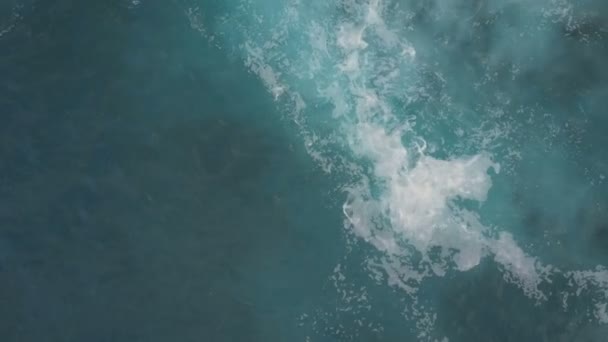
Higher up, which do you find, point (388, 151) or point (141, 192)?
point (388, 151)

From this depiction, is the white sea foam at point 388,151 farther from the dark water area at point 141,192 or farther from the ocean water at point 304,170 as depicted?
the dark water area at point 141,192

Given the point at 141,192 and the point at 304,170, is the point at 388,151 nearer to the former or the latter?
the point at 304,170

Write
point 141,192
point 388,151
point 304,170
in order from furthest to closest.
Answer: point 388,151 → point 304,170 → point 141,192

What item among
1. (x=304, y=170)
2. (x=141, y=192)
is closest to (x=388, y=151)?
(x=304, y=170)

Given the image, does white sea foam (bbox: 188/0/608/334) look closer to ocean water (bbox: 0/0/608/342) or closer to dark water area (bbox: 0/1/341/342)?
ocean water (bbox: 0/0/608/342)

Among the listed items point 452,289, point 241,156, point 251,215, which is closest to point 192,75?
point 241,156

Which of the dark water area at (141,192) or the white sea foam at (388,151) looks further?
the white sea foam at (388,151)

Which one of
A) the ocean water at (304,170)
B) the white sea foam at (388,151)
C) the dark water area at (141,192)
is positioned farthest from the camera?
the white sea foam at (388,151)

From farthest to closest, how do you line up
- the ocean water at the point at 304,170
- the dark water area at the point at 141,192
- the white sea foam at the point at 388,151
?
the white sea foam at the point at 388,151 → the dark water area at the point at 141,192 → the ocean water at the point at 304,170

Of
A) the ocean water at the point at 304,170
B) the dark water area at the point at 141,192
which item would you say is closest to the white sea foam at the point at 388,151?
the ocean water at the point at 304,170
